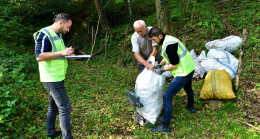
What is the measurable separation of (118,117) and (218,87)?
199 centimetres

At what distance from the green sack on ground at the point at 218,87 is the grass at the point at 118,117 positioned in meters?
0.19

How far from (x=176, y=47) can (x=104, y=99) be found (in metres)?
2.35

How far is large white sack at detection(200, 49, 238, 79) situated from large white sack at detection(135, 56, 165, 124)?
1.91 meters

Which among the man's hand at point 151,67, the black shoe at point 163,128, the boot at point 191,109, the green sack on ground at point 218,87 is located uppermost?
the man's hand at point 151,67

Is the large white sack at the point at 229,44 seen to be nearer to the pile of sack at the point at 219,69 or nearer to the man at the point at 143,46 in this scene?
the pile of sack at the point at 219,69

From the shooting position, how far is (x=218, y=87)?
3.52 m

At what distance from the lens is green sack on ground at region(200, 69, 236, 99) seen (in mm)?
3468

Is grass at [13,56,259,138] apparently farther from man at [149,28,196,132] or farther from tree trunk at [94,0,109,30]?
tree trunk at [94,0,109,30]

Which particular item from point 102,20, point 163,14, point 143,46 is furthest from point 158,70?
point 102,20

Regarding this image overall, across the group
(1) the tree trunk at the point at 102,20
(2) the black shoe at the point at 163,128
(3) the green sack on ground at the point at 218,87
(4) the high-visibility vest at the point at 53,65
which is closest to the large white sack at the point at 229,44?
(3) the green sack on ground at the point at 218,87

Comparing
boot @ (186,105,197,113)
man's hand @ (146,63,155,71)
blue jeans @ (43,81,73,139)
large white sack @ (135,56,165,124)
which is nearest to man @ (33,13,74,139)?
blue jeans @ (43,81,73,139)

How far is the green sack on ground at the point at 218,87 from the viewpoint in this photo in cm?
347

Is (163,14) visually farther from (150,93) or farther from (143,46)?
(150,93)

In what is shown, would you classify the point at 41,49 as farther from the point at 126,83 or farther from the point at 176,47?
the point at 126,83
